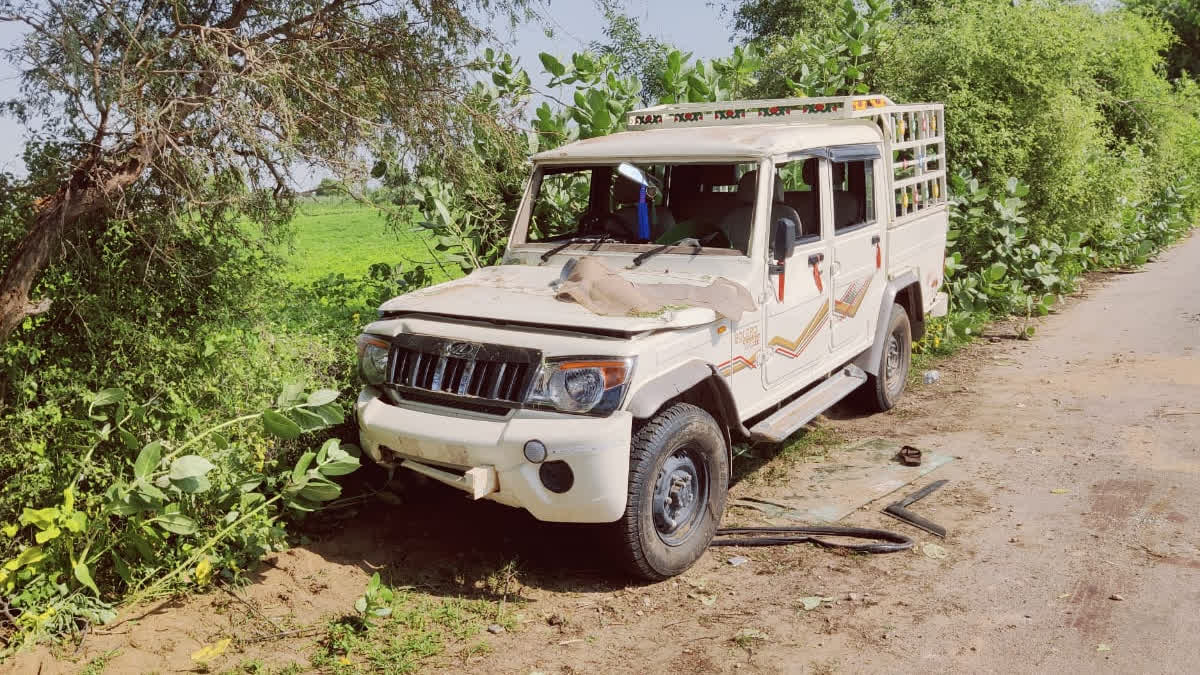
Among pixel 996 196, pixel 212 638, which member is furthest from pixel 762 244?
pixel 996 196

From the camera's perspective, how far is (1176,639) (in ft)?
14.5

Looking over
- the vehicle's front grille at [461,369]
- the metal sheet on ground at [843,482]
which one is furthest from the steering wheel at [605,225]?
the metal sheet on ground at [843,482]

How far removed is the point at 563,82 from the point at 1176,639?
6075mm

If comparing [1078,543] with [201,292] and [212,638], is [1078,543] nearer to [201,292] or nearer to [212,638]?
[212,638]

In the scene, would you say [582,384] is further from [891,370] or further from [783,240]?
[891,370]

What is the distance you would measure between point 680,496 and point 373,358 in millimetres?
1706

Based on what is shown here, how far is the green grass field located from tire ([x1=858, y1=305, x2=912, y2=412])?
3.47 metres

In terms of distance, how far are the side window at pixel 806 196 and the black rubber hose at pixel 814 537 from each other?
1.75 meters

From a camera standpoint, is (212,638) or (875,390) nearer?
(212,638)

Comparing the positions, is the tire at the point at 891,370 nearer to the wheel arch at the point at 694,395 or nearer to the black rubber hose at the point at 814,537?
the black rubber hose at the point at 814,537

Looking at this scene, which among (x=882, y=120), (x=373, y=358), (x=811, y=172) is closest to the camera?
(x=373, y=358)

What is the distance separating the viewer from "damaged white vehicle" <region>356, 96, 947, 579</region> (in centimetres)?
474

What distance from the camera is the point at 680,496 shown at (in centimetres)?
528

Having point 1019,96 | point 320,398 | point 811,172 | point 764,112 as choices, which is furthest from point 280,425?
point 1019,96
